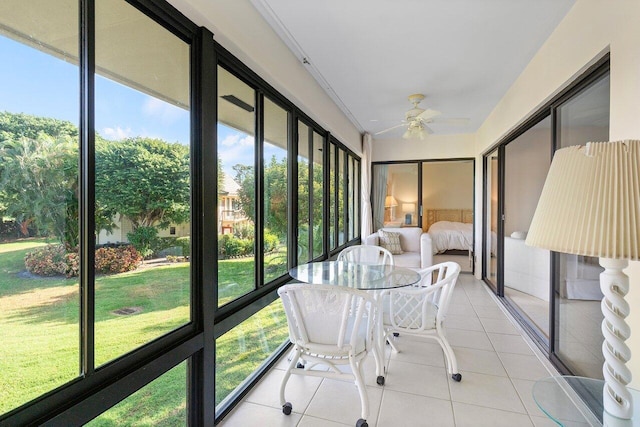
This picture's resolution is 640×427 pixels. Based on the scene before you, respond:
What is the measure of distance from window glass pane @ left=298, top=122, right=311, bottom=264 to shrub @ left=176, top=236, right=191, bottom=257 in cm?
159

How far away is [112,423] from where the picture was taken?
129cm

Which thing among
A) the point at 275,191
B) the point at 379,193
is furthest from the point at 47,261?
the point at 379,193

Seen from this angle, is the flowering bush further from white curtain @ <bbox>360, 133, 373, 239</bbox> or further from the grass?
white curtain @ <bbox>360, 133, 373, 239</bbox>

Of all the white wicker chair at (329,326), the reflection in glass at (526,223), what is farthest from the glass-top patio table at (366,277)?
the reflection in glass at (526,223)

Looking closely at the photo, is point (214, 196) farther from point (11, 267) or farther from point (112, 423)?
point (112, 423)

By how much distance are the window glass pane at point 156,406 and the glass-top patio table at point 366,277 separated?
3.33ft

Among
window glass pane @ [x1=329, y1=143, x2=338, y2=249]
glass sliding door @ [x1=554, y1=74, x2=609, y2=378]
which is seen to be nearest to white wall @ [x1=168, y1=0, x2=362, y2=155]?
window glass pane @ [x1=329, y1=143, x2=338, y2=249]

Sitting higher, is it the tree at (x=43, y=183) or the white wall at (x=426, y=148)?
the white wall at (x=426, y=148)

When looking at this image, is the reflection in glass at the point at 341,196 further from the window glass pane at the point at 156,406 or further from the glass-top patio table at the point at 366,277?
the window glass pane at the point at 156,406

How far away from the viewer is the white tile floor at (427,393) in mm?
1817

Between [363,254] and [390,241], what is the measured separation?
4.66 ft

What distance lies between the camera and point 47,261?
1.02 metres

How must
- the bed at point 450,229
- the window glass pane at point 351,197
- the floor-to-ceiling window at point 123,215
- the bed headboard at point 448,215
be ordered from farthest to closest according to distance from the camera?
the bed headboard at point 448,215 → the bed at point 450,229 → the window glass pane at point 351,197 → the floor-to-ceiling window at point 123,215

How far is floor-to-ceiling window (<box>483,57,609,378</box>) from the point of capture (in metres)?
2.00
